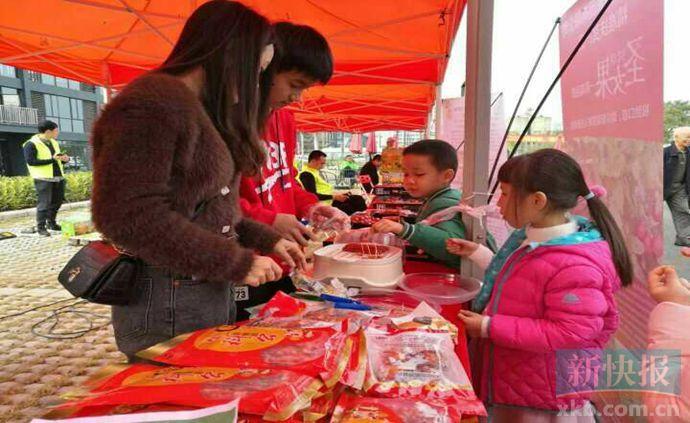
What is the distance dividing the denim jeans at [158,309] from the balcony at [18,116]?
18165 millimetres

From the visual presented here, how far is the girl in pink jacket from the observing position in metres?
1.22

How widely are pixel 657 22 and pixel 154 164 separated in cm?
159

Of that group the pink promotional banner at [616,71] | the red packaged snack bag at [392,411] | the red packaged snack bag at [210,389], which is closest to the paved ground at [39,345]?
the red packaged snack bag at [210,389]

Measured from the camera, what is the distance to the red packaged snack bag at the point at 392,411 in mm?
701

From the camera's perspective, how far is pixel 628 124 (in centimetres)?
160

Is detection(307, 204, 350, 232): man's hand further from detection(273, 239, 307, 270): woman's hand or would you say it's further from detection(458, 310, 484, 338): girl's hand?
detection(458, 310, 484, 338): girl's hand

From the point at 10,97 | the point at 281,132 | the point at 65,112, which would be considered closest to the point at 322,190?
the point at 281,132

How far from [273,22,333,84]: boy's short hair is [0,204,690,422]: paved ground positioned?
59.3 inches

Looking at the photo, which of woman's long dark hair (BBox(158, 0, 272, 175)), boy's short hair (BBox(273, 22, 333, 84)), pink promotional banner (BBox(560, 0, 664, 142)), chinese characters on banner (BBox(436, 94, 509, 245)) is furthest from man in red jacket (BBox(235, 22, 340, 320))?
chinese characters on banner (BBox(436, 94, 509, 245))

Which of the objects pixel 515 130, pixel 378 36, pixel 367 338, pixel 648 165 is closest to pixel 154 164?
pixel 367 338

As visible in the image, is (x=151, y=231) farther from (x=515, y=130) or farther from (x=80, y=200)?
(x=80, y=200)

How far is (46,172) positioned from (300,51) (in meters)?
7.70

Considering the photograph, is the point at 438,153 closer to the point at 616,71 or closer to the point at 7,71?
the point at 616,71

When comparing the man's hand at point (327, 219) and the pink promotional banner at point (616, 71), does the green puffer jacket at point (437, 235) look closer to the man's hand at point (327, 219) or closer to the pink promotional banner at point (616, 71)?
the man's hand at point (327, 219)
